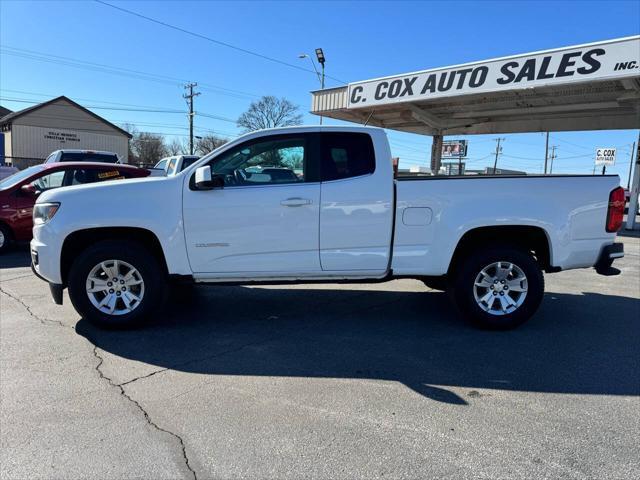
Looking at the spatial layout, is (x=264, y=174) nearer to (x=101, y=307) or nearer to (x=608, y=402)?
(x=101, y=307)

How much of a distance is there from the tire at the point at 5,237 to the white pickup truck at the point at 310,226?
4.96 metres

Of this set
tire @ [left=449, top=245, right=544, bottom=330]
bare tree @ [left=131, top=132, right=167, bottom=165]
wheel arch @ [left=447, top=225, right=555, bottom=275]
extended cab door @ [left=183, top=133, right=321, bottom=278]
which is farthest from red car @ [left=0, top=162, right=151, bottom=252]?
bare tree @ [left=131, top=132, right=167, bottom=165]

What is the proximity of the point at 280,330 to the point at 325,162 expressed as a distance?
70.8 inches

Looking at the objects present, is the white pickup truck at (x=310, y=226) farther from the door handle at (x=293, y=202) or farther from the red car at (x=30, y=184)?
the red car at (x=30, y=184)

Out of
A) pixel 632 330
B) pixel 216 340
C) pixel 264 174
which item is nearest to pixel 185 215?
pixel 264 174

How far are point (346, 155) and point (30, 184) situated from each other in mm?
7054

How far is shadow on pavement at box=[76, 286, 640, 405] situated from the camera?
12.3ft

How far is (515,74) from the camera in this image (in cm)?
1233

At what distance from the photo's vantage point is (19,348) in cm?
421

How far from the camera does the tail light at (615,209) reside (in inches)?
187

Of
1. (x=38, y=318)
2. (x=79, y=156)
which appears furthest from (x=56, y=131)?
(x=38, y=318)


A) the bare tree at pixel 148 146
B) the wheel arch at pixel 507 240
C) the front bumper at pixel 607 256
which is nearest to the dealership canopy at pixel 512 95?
the front bumper at pixel 607 256

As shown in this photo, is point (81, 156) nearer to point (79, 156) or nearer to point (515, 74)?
point (79, 156)

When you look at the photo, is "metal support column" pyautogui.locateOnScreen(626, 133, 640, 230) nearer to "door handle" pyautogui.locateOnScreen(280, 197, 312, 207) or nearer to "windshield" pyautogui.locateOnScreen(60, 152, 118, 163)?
"door handle" pyautogui.locateOnScreen(280, 197, 312, 207)
